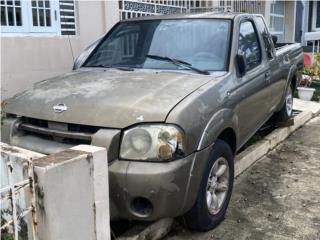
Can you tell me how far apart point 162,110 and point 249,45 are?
2.09 meters

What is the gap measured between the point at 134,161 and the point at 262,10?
13.6 metres

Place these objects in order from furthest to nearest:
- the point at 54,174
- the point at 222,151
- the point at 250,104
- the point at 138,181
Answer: the point at 250,104
the point at 222,151
the point at 138,181
the point at 54,174

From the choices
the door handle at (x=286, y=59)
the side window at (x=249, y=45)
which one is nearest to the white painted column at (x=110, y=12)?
the door handle at (x=286, y=59)

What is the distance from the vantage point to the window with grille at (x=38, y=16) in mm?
6148

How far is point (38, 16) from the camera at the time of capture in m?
6.63

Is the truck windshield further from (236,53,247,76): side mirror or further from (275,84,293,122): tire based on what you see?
(275,84,293,122): tire

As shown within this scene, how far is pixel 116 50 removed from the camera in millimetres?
4582

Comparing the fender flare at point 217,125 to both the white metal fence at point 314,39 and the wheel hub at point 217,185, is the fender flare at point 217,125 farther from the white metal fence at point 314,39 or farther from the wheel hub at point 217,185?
the white metal fence at point 314,39

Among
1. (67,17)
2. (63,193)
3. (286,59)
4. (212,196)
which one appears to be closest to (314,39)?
(286,59)

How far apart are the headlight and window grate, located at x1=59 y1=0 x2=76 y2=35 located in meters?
4.62

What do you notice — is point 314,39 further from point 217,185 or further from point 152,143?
point 152,143

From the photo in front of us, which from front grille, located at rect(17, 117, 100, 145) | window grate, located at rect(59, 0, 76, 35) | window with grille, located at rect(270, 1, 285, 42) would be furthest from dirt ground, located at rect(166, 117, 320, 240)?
window with grille, located at rect(270, 1, 285, 42)

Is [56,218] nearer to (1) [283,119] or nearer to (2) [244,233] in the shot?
(2) [244,233]

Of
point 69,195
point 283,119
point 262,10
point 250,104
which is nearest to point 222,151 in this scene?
point 250,104
